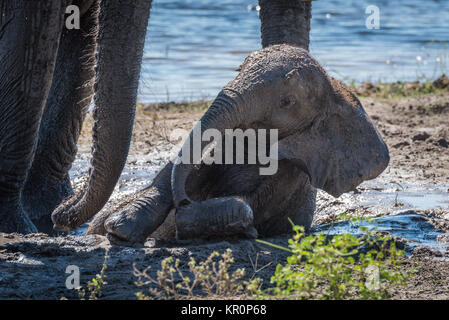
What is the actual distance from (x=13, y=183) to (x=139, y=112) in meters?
4.00

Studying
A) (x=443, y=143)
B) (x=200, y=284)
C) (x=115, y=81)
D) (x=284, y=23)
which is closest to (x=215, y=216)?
(x=200, y=284)

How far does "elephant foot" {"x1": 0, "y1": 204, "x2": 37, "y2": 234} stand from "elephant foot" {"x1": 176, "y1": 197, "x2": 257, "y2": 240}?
1.17 meters

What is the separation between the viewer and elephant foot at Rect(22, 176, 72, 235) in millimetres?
5840

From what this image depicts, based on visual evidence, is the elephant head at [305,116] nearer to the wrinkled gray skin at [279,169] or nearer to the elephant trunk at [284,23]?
the wrinkled gray skin at [279,169]

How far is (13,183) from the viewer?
201 inches

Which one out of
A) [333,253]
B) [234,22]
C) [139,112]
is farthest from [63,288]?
[234,22]

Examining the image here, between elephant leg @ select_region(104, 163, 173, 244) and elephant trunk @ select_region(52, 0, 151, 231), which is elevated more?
elephant trunk @ select_region(52, 0, 151, 231)

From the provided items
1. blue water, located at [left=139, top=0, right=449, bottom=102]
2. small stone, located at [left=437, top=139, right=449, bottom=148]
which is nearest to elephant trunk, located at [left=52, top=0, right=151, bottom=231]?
small stone, located at [left=437, top=139, right=449, bottom=148]

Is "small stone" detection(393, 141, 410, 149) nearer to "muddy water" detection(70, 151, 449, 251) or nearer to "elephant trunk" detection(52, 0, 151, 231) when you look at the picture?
"muddy water" detection(70, 151, 449, 251)

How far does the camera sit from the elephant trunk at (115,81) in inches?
182

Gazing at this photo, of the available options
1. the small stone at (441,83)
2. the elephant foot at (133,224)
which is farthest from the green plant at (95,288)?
the small stone at (441,83)

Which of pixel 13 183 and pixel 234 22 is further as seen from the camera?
pixel 234 22
